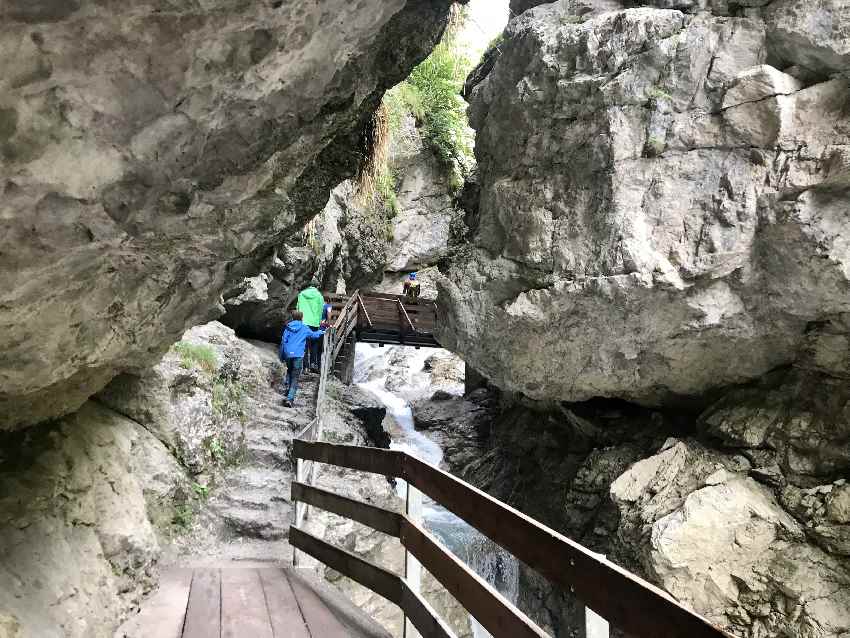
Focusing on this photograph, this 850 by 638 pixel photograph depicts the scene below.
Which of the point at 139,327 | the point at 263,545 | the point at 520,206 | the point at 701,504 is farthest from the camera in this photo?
the point at 520,206

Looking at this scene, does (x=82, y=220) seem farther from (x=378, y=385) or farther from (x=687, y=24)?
(x=378, y=385)

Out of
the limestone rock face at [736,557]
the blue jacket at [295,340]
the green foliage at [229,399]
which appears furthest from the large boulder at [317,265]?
the limestone rock face at [736,557]

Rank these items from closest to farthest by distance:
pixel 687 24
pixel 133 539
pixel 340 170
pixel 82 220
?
pixel 82 220 → pixel 133 539 → pixel 340 170 → pixel 687 24

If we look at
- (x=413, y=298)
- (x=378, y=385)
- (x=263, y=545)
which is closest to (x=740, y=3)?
(x=263, y=545)

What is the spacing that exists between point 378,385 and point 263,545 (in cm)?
1588

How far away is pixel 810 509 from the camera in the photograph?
6.07 m

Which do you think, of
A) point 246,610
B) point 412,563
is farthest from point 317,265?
point 412,563

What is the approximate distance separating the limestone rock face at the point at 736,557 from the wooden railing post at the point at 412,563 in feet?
15.4

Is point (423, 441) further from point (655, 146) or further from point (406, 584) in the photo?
point (406, 584)

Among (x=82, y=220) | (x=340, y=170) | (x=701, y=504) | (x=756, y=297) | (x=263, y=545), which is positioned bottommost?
(x=263, y=545)

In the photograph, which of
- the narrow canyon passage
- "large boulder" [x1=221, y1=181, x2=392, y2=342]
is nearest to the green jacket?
the narrow canyon passage

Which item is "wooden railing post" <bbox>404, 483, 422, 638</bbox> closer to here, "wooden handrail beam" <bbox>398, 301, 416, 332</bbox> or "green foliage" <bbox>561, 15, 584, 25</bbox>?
"green foliage" <bbox>561, 15, 584, 25</bbox>

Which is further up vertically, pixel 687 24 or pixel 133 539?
pixel 687 24

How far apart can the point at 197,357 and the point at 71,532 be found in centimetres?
461
